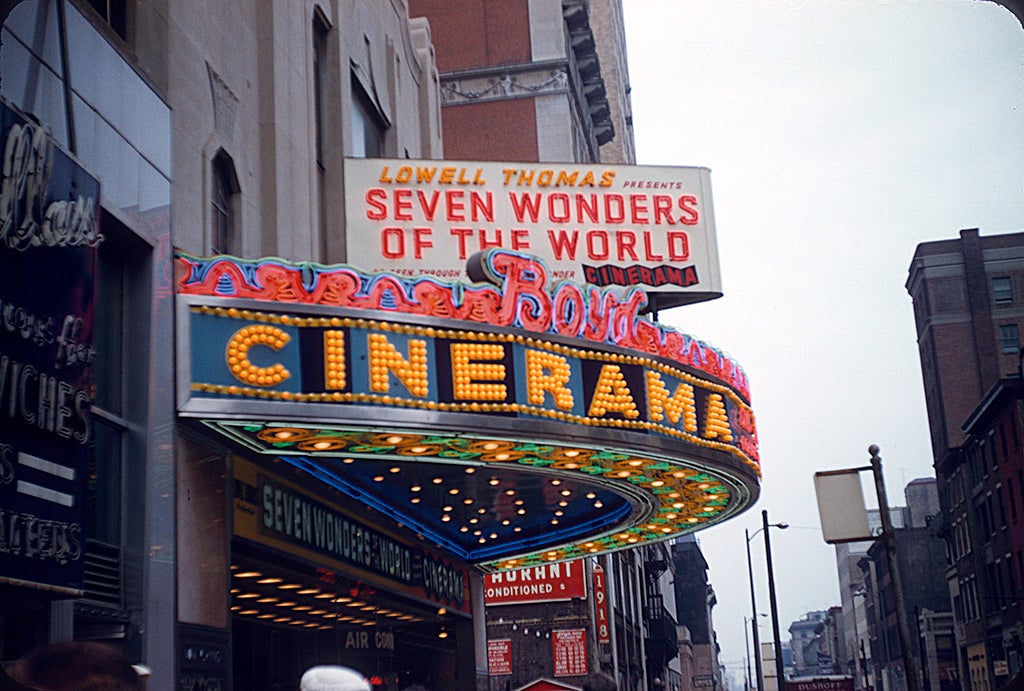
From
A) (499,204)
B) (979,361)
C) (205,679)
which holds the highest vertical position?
(979,361)

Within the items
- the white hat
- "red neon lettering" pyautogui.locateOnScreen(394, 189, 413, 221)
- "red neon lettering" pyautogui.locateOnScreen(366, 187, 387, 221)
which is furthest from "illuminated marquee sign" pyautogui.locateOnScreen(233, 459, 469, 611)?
the white hat

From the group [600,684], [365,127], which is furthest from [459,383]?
[365,127]

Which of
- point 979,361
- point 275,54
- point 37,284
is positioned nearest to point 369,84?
point 275,54

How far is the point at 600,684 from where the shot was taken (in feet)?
30.4

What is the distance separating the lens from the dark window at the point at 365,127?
981 inches

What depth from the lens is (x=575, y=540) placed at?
27281mm

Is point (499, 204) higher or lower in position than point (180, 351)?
higher

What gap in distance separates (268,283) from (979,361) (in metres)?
87.6

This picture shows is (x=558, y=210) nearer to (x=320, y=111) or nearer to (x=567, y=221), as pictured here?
(x=567, y=221)

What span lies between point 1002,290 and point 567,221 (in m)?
77.2

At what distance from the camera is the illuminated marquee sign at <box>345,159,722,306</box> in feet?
78.7

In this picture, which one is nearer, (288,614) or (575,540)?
(288,614)

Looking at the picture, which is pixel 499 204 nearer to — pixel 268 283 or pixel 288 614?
pixel 288 614

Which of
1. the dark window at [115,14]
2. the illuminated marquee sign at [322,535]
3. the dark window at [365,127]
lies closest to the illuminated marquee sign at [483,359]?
the illuminated marquee sign at [322,535]
